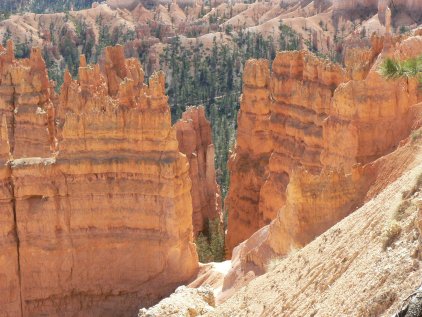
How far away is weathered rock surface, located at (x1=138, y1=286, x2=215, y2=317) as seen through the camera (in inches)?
584

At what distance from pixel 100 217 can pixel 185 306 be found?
6507mm

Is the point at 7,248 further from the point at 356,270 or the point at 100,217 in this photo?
the point at 356,270

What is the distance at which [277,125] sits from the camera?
94.2 feet

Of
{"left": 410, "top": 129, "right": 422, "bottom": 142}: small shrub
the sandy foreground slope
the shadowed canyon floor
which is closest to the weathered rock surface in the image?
the shadowed canyon floor

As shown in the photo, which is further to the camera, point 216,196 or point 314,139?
point 216,196

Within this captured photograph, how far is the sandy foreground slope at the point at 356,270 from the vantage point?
864cm

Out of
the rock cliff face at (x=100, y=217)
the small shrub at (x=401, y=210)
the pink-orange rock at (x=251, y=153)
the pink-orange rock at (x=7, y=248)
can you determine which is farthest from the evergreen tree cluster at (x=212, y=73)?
the small shrub at (x=401, y=210)

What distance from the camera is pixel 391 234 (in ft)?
32.0

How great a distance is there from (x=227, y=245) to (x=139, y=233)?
34.9ft

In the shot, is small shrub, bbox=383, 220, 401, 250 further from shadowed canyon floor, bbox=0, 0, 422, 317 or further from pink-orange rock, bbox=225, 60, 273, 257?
pink-orange rock, bbox=225, 60, 273, 257

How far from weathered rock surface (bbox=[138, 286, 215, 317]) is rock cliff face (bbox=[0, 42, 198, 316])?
4198 mm

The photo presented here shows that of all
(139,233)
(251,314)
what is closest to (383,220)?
(251,314)

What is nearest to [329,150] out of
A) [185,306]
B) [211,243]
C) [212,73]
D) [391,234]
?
[185,306]

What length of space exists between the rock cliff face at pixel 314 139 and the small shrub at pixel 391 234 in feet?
23.3
